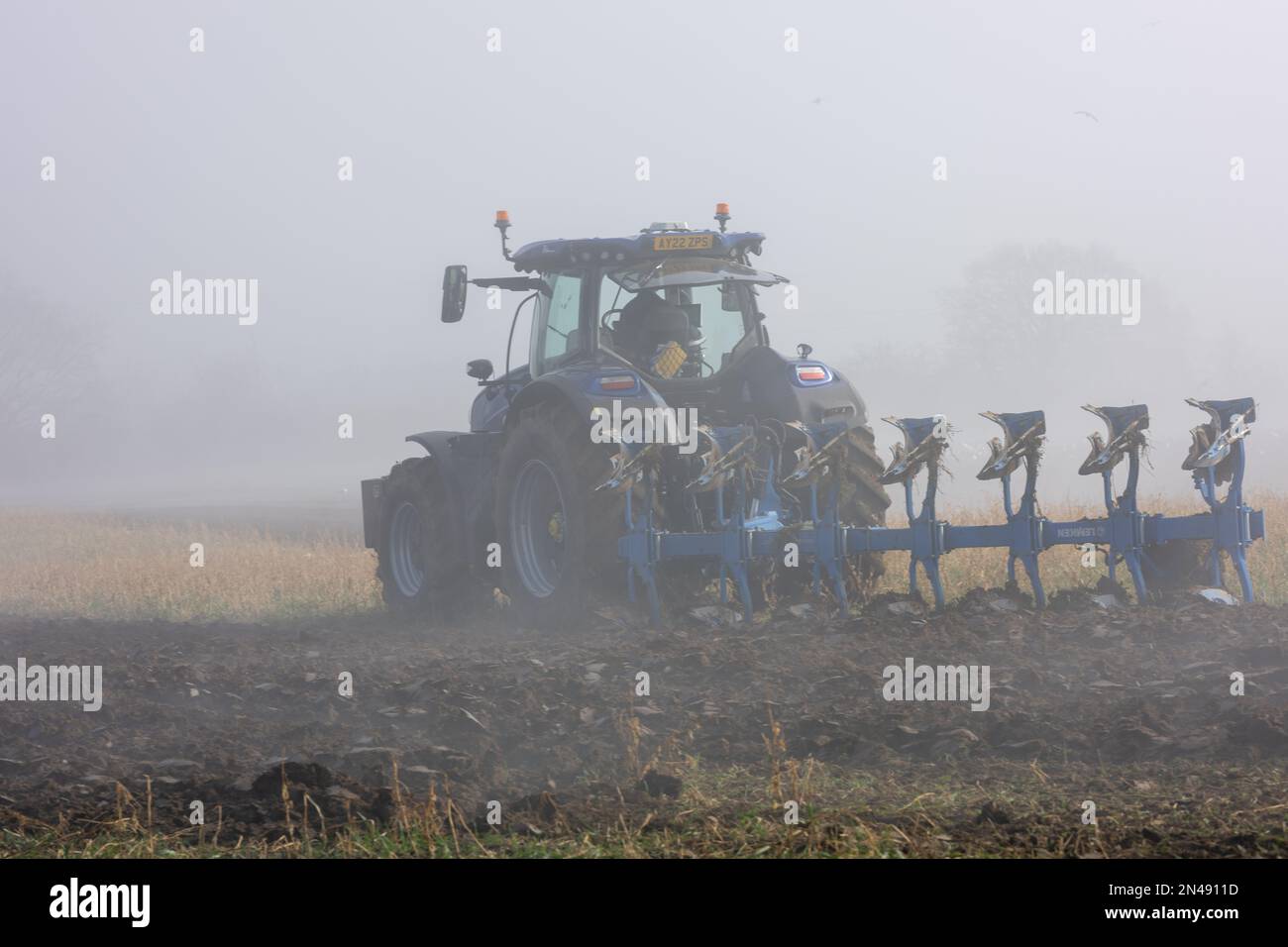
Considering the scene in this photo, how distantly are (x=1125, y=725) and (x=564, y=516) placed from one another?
427cm

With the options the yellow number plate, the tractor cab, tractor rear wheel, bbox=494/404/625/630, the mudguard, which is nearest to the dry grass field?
the tractor cab

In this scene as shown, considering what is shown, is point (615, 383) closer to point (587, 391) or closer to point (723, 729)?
point (587, 391)

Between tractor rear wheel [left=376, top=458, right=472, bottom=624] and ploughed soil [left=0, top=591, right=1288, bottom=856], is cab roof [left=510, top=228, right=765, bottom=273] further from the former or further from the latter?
ploughed soil [left=0, top=591, right=1288, bottom=856]

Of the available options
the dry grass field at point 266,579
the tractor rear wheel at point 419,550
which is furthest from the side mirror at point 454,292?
the dry grass field at point 266,579

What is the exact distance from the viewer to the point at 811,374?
9.18m

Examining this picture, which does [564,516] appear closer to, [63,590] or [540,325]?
[540,325]

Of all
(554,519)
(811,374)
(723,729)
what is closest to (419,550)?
(554,519)

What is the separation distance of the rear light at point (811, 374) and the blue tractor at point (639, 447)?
0.6 inches

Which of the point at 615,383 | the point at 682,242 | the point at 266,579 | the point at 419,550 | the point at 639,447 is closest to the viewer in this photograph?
the point at 639,447

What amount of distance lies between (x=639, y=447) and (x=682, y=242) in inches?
63.8

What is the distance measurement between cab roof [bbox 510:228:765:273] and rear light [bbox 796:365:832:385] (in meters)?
0.99

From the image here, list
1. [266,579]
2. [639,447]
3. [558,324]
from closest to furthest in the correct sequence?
1. [639,447]
2. [558,324]
3. [266,579]
